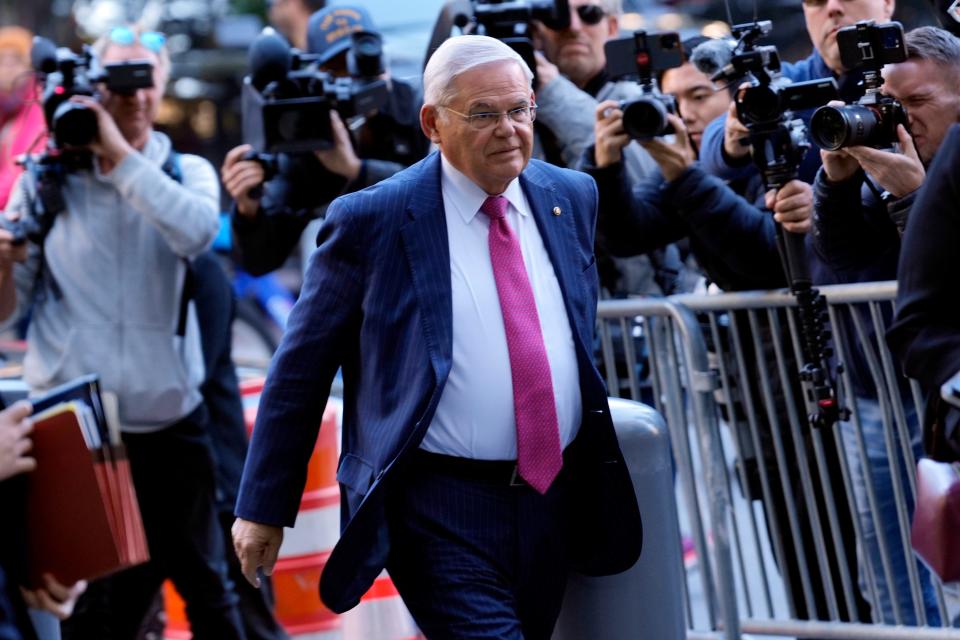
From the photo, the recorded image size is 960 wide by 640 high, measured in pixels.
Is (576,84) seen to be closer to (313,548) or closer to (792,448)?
(792,448)

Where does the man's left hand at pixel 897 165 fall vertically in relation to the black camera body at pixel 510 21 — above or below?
below

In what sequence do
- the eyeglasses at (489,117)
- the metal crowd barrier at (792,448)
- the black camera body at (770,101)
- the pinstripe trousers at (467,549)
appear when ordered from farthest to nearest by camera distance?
1. the metal crowd barrier at (792,448)
2. the black camera body at (770,101)
3. the eyeglasses at (489,117)
4. the pinstripe trousers at (467,549)

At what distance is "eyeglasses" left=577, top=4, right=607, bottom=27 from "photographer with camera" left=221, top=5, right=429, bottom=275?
2.31 ft

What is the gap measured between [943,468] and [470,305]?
114 cm

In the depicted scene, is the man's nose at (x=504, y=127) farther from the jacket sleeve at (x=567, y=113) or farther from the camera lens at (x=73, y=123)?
the camera lens at (x=73, y=123)

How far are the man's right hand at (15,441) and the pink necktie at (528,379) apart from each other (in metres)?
1.08

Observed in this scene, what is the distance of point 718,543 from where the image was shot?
5379 millimetres

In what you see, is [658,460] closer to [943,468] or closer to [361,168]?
[943,468]

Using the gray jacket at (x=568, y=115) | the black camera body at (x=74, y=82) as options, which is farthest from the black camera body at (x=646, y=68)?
the black camera body at (x=74, y=82)

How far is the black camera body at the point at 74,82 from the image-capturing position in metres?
5.79

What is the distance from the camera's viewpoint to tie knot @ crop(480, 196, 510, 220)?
396 centimetres

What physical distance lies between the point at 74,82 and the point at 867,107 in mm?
2944

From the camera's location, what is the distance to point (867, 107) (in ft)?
14.1

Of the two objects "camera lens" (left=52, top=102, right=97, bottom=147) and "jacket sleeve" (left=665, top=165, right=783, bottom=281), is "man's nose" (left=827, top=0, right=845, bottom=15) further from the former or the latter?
"camera lens" (left=52, top=102, right=97, bottom=147)
